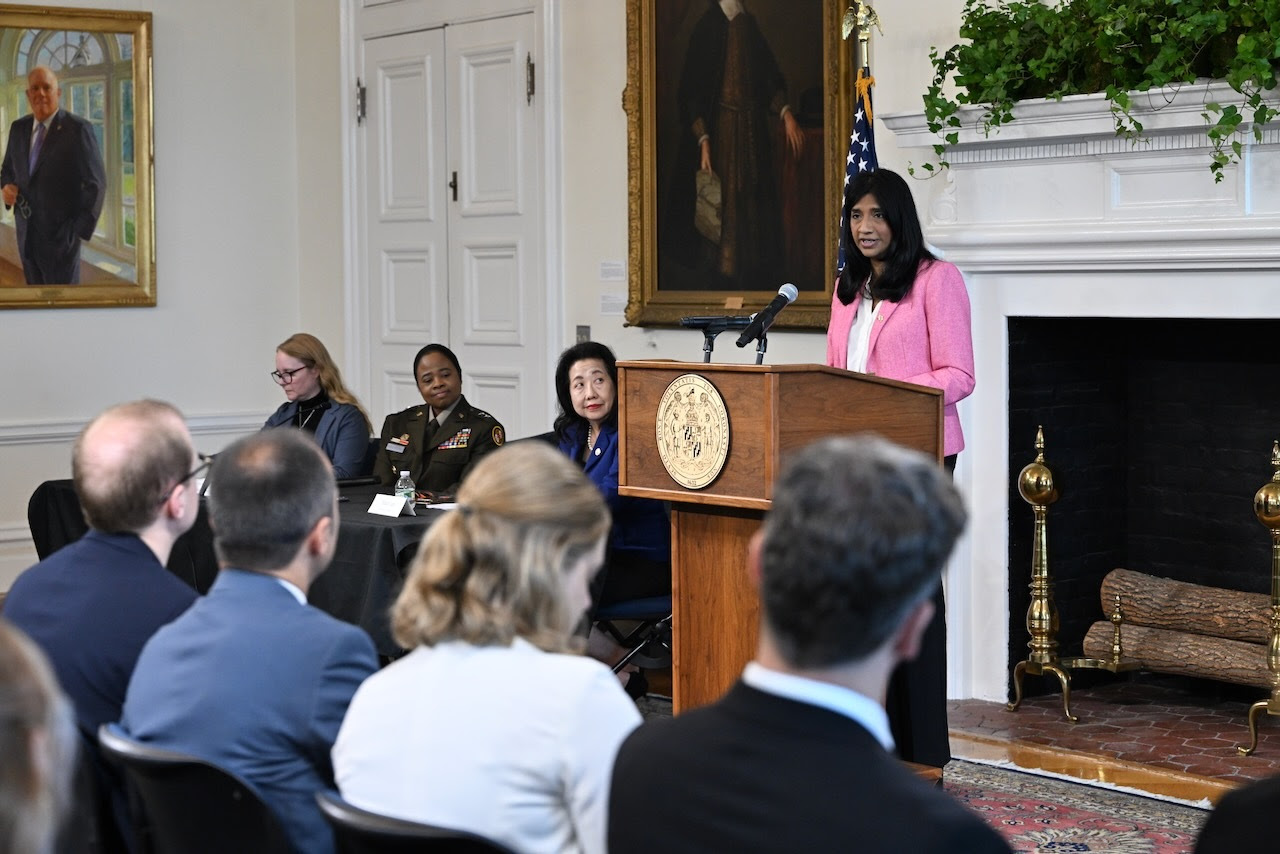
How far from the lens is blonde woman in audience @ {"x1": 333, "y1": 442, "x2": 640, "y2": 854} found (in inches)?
77.7

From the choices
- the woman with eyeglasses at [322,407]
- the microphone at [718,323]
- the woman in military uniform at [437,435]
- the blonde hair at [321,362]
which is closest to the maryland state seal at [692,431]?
the microphone at [718,323]

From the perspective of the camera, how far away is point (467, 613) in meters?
2.06

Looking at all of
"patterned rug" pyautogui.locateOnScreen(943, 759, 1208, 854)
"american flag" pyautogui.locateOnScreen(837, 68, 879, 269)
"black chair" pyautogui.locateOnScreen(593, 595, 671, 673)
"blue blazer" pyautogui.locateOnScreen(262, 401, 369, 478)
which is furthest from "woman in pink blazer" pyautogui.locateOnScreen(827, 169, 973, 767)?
"blue blazer" pyautogui.locateOnScreen(262, 401, 369, 478)

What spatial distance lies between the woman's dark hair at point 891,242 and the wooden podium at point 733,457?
23.2 inches

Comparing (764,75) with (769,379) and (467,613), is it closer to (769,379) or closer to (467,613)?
(769,379)

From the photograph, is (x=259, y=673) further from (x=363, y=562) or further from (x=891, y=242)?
(x=363, y=562)

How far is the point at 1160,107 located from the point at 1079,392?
130 cm

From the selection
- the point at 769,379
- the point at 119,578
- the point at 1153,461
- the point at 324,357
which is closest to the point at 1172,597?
the point at 1153,461

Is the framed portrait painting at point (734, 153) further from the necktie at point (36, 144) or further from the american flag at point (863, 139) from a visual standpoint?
the necktie at point (36, 144)

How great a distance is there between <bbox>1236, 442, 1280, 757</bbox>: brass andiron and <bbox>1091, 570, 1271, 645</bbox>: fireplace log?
24 cm

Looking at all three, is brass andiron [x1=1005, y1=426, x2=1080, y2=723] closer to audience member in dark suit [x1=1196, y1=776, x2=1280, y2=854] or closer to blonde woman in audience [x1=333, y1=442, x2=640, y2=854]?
blonde woman in audience [x1=333, y1=442, x2=640, y2=854]

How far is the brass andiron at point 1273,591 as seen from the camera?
482cm

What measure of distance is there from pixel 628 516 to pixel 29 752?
4.39 metres

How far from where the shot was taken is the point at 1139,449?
19.4 ft
